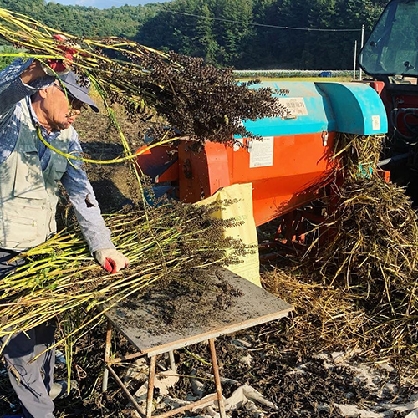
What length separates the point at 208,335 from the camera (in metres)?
2.21

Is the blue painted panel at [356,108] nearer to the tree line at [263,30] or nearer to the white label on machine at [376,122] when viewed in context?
the white label on machine at [376,122]

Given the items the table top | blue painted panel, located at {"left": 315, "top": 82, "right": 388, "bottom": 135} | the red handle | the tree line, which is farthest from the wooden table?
the tree line

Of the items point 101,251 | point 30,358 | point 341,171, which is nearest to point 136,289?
point 101,251

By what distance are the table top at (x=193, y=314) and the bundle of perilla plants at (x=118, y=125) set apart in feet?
0.34

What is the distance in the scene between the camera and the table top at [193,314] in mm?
2178

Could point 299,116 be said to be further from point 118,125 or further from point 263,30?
point 263,30

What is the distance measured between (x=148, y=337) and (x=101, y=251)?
0.60 metres

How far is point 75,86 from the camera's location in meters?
2.30

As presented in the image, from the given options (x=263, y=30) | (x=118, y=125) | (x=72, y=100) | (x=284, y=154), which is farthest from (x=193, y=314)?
(x=263, y=30)

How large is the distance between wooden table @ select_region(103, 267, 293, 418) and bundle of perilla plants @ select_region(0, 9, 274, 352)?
99 millimetres

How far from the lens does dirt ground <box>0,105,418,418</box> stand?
10.1ft

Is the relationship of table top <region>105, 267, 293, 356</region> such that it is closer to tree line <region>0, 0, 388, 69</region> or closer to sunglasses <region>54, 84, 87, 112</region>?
sunglasses <region>54, 84, 87, 112</region>

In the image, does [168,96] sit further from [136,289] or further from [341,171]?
[341,171]

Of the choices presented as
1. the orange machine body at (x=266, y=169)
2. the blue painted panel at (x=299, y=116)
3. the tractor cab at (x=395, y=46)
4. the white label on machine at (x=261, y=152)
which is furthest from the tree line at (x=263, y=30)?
the white label on machine at (x=261, y=152)
